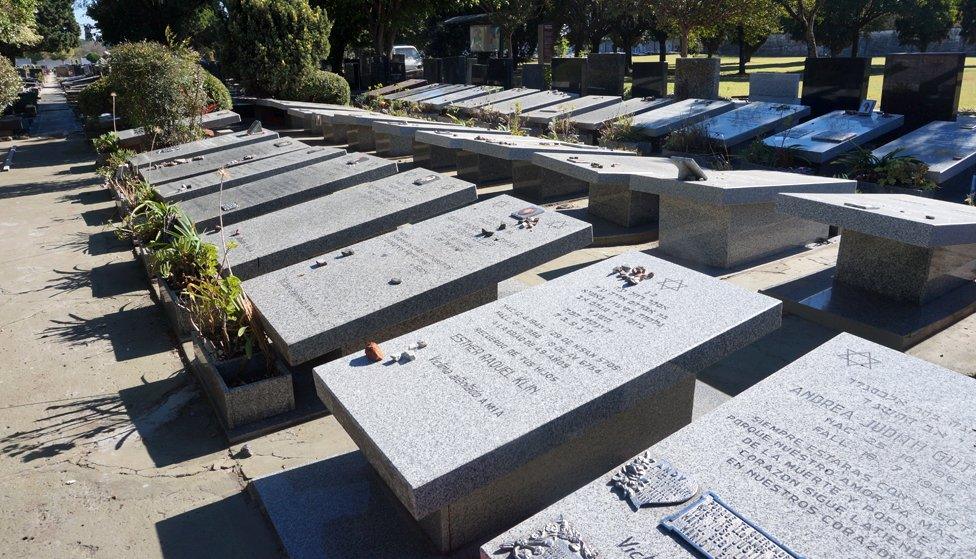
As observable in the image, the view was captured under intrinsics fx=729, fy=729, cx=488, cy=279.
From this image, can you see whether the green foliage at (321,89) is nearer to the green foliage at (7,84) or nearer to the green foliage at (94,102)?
the green foliage at (94,102)

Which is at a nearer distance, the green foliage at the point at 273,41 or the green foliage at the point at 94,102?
the green foliage at the point at 94,102

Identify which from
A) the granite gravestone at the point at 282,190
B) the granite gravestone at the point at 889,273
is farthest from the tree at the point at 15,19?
the granite gravestone at the point at 889,273

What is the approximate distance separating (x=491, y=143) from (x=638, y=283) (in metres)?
4.91

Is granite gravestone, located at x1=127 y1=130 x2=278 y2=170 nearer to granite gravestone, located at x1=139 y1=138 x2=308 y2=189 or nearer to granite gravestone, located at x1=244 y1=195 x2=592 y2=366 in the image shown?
granite gravestone, located at x1=139 y1=138 x2=308 y2=189

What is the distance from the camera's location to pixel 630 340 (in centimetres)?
332

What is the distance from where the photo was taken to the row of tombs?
228 centimetres

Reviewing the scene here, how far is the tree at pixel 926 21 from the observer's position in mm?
35656

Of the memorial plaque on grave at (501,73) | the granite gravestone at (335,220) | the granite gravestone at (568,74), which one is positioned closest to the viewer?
the granite gravestone at (335,220)

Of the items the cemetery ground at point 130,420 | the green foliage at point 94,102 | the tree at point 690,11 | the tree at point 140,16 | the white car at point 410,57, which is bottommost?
the cemetery ground at point 130,420

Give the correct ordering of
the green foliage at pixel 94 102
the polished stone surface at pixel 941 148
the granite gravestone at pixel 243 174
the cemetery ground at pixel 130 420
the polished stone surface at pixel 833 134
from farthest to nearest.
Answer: the green foliage at pixel 94 102, the polished stone surface at pixel 833 134, the granite gravestone at pixel 243 174, the polished stone surface at pixel 941 148, the cemetery ground at pixel 130 420

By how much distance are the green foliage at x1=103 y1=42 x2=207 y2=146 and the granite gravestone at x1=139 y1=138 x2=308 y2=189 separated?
207 centimetres

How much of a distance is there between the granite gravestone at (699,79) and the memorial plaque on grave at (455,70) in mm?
8249

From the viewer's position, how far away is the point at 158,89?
10.9 meters

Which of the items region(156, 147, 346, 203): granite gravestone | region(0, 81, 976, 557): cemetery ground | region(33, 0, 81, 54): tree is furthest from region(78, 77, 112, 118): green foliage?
region(33, 0, 81, 54): tree
